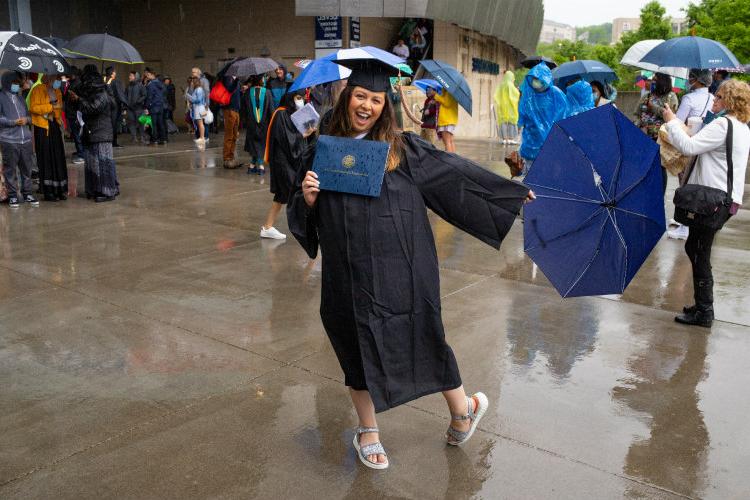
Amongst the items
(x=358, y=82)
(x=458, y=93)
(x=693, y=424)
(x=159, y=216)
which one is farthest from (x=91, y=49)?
(x=693, y=424)

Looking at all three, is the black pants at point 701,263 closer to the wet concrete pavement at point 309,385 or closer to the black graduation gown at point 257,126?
the wet concrete pavement at point 309,385

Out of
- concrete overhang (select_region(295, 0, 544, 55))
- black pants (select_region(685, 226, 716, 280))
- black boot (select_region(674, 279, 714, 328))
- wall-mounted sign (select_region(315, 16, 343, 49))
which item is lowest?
black boot (select_region(674, 279, 714, 328))

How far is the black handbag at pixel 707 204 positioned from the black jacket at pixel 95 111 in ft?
23.7

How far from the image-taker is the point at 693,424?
3.85 metres

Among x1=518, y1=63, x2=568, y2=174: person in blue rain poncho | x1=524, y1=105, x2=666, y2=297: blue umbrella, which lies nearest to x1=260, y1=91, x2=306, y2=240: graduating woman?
x1=518, y1=63, x2=568, y2=174: person in blue rain poncho

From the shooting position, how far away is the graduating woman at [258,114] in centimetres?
1170

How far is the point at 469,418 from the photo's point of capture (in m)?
3.51

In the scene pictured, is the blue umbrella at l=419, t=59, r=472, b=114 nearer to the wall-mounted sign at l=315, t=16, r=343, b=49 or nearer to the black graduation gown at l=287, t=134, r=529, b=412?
the black graduation gown at l=287, t=134, r=529, b=412

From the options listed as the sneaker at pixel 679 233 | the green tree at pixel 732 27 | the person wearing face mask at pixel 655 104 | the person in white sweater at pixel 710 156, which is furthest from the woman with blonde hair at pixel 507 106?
the green tree at pixel 732 27

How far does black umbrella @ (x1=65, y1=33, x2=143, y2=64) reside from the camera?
35.2 feet

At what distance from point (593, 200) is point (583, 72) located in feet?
24.3

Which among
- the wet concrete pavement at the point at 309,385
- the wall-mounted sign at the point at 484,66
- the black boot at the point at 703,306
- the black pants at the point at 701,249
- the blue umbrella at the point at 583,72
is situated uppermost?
the wall-mounted sign at the point at 484,66

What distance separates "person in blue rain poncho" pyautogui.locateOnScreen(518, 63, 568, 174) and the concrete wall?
13.7 m

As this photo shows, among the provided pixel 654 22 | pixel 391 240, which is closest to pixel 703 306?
pixel 391 240
